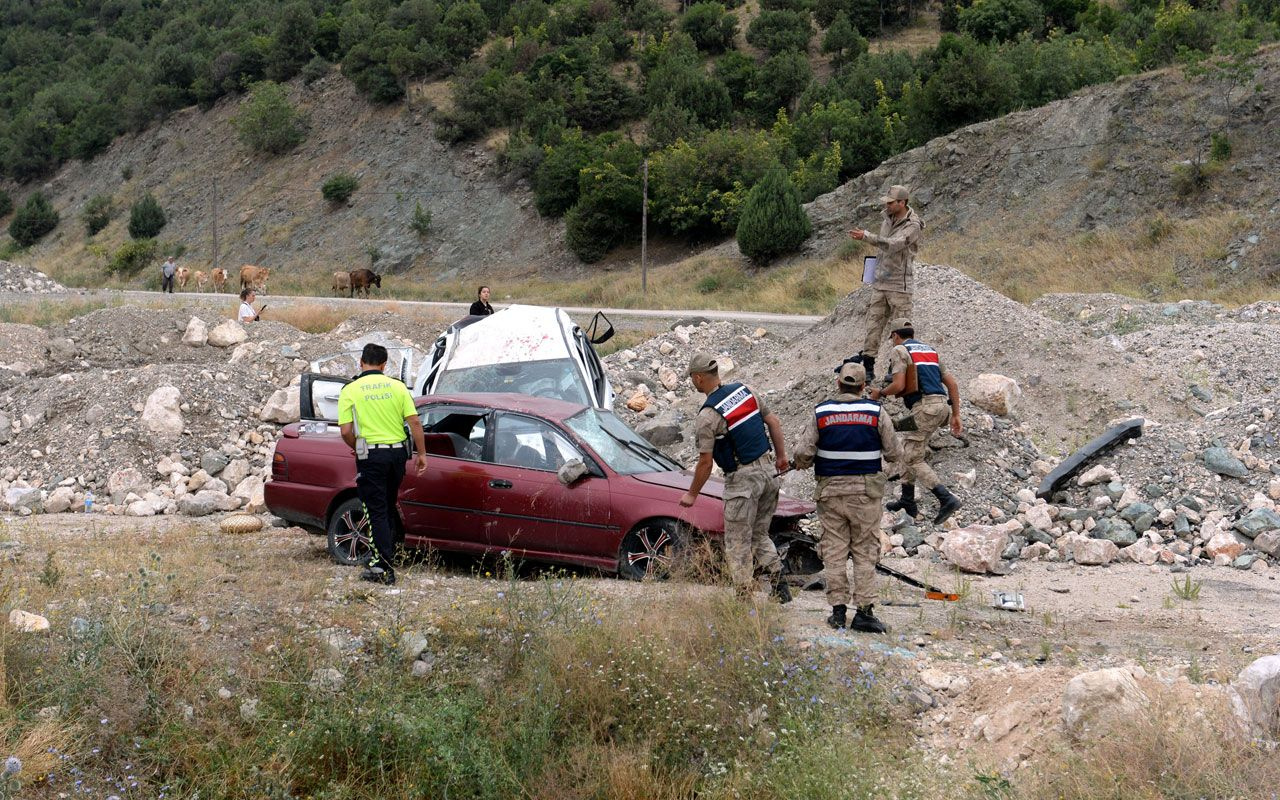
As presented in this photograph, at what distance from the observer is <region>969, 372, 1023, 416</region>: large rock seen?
36.9 ft

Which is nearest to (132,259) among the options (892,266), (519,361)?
(519,361)

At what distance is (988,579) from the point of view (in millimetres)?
8938

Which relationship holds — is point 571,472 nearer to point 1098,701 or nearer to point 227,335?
point 1098,701

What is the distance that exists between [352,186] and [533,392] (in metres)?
45.6

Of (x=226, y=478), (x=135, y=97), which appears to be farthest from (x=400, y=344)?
(x=135, y=97)

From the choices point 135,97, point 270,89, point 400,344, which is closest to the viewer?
point 400,344

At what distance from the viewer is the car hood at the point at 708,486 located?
26.6 ft

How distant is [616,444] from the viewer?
8.74 meters

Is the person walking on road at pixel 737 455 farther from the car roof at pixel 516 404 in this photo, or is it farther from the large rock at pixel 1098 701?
the large rock at pixel 1098 701

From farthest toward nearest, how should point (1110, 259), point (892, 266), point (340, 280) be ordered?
point (340, 280)
point (1110, 259)
point (892, 266)

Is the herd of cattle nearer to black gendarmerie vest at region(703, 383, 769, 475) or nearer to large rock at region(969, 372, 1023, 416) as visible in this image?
large rock at region(969, 372, 1023, 416)

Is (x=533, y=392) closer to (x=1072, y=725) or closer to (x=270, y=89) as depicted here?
(x=1072, y=725)

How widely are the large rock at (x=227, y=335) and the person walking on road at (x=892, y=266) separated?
450 inches

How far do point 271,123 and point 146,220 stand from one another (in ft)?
26.8
